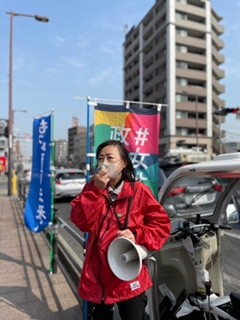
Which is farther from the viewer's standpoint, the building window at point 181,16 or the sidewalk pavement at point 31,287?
the building window at point 181,16

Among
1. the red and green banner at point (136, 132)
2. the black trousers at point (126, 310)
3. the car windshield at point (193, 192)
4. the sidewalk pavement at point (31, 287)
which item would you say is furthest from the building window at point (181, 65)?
the black trousers at point (126, 310)

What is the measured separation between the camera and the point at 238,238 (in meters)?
6.58

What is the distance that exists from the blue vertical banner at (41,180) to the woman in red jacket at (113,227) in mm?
3150

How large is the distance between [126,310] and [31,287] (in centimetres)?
256

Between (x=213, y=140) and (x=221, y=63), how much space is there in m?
16.9

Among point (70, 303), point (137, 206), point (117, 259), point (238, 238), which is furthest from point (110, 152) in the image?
point (238, 238)

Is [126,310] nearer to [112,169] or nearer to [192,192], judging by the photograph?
[112,169]

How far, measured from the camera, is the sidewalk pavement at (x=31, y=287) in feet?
12.0

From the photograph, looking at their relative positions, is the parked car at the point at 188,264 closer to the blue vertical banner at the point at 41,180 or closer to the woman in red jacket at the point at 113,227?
the woman in red jacket at the point at 113,227

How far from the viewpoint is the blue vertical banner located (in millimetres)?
5305

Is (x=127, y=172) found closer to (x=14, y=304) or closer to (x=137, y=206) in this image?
(x=137, y=206)

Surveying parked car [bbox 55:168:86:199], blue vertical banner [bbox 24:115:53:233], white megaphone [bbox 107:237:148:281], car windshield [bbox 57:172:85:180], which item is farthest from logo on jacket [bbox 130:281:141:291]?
car windshield [bbox 57:172:85:180]

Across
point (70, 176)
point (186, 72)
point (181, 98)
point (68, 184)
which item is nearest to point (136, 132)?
point (68, 184)

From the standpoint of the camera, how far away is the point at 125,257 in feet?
6.50
